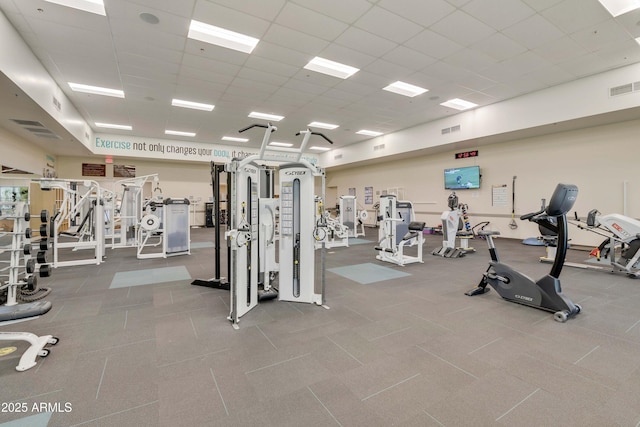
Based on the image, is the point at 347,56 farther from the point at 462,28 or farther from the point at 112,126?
the point at 112,126

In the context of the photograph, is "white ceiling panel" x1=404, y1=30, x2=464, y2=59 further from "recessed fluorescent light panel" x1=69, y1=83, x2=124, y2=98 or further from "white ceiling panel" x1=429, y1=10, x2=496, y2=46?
"recessed fluorescent light panel" x1=69, y1=83, x2=124, y2=98

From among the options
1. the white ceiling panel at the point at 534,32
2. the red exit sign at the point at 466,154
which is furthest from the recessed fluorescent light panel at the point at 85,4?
the red exit sign at the point at 466,154

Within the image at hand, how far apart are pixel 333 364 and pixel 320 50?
508 cm

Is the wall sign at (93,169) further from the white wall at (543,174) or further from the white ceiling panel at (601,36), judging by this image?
the white ceiling panel at (601,36)

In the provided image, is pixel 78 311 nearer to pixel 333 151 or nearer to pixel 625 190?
pixel 625 190

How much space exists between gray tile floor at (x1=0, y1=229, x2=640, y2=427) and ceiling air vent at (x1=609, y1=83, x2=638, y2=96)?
4587 millimetres

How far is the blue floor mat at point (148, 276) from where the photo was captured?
4.22m

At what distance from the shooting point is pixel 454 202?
671cm

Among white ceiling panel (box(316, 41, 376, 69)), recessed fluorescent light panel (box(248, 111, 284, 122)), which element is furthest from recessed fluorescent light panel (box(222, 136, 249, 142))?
white ceiling panel (box(316, 41, 376, 69))

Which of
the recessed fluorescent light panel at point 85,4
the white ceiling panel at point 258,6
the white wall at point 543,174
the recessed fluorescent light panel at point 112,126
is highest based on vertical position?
the white ceiling panel at point 258,6

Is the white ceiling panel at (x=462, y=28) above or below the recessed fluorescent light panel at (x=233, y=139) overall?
above

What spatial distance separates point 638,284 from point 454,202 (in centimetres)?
324

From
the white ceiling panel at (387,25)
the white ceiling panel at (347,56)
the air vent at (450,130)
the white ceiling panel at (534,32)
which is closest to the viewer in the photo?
the white ceiling panel at (387,25)

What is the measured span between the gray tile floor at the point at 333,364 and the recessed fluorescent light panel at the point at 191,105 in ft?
18.5
